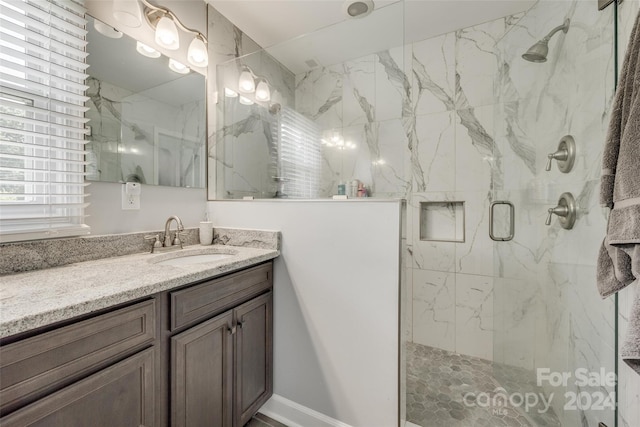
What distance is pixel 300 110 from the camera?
2115mm

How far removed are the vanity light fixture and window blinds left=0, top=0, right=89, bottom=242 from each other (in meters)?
0.18

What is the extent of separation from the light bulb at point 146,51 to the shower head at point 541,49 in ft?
7.01

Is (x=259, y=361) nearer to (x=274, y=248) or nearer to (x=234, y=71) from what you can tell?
(x=274, y=248)

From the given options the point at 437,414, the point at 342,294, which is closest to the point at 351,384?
the point at 342,294

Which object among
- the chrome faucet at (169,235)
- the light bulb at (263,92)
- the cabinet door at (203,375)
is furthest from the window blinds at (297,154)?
the cabinet door at (203,375)

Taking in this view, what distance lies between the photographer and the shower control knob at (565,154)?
1.22 m

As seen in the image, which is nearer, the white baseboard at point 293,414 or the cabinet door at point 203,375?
the cabinet door at point 203,375

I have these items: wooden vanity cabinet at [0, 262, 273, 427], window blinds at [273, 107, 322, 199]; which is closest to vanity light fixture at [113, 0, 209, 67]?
window blinds at [273, 107, 322, 199]

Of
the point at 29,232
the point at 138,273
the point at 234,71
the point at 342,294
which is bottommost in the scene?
the point at 342,294

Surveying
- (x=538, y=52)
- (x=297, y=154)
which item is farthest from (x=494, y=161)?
(x=297, y=154)

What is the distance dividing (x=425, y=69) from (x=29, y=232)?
8.61 ft

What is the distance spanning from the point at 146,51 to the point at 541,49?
218cm

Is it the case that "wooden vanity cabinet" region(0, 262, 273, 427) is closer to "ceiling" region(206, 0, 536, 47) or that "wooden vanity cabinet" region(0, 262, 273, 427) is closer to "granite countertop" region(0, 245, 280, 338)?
"granite countertop" region(0, 245, 280, 338)

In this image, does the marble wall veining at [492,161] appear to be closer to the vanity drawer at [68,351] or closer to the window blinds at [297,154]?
the window blinds at [297,154]
